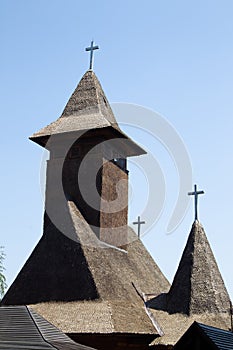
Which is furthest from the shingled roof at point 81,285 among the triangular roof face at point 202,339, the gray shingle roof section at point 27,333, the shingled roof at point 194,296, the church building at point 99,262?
the gray shingle roof section at point 27,333

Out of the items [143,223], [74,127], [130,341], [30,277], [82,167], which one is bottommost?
[130,341]

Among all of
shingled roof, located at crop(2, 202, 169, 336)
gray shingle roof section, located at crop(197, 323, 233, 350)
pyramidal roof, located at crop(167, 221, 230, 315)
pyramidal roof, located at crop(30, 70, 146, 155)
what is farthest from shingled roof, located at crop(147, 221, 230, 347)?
pyramidal roof, located at crop(30, 70, 146, 155)

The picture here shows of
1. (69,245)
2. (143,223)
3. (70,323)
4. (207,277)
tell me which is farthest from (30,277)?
(143,223)

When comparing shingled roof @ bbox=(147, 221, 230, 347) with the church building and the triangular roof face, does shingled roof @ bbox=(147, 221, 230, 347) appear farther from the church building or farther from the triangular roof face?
the triangular roof face

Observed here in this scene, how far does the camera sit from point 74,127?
26.4m

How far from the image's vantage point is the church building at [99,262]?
21.0 m

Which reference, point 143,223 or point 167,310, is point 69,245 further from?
point 143,223

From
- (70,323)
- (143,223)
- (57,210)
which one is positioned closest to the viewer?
(70,323)

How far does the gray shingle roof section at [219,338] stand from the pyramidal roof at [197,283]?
682cm

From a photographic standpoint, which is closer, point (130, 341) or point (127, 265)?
point (130, 341)

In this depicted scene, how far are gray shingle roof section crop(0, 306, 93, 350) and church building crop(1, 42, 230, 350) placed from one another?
5205 millimetres

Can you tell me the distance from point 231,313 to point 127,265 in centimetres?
540

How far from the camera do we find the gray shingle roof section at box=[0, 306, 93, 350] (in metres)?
12.4

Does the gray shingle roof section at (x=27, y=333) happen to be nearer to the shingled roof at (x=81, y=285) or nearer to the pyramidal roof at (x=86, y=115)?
the shingled roof at (x=81, y=285)
